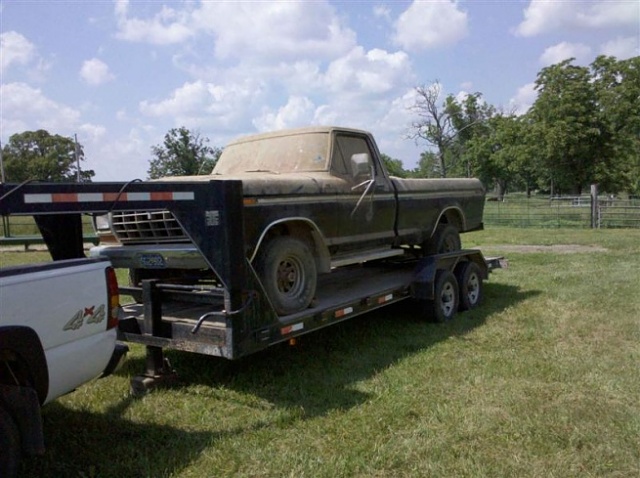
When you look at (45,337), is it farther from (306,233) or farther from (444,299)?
(444,299)

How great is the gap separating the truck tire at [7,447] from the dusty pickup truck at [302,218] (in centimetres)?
204

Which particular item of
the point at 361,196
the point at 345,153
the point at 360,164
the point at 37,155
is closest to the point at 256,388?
the point at 361,196

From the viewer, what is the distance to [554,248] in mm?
16344

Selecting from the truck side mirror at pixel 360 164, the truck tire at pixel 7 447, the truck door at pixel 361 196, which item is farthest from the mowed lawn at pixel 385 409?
the truck side mirror at pixel 360 164

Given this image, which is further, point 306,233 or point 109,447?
point 306,233

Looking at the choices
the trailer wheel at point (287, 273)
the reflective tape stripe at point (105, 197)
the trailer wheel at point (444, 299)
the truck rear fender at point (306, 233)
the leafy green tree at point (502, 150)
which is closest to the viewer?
the reflective tape stripe at point (105, 197)

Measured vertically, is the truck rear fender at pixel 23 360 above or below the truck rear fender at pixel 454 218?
below

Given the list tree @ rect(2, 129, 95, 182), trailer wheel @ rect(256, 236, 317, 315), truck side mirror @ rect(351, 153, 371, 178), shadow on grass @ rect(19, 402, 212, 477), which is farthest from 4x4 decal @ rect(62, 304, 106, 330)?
tree @ rect(2, 129, 95, 182)

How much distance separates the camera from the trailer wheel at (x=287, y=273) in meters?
5.26

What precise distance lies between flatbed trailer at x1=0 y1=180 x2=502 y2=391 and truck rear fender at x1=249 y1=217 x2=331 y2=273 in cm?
44

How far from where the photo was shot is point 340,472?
144 inches

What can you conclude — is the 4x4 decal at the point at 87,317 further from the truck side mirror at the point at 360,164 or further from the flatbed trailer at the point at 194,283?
the truck side mirror at the point at 360,164

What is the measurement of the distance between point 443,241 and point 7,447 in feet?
22.1

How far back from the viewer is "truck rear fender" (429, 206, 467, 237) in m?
8.91
